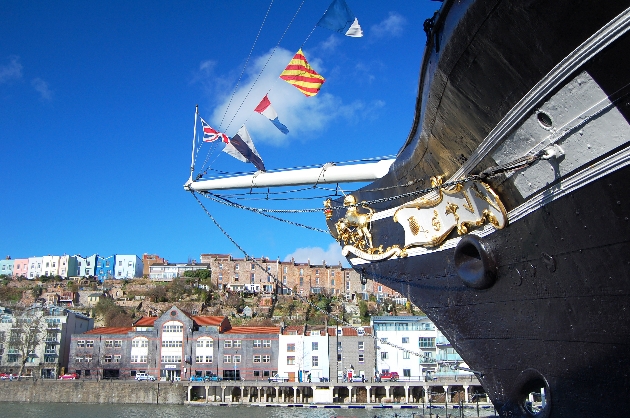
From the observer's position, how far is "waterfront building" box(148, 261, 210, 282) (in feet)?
312

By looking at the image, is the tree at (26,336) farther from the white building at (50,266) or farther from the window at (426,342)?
the white building at (50,266)

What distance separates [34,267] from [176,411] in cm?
7515

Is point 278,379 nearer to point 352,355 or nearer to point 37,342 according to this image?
point 352,355

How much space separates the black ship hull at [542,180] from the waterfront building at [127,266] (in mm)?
102710

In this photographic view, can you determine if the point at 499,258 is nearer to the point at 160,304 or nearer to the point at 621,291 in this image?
the point at 621,291

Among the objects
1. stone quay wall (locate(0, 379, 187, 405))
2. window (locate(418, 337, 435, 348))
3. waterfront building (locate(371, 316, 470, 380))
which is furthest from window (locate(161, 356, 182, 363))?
window (locate(418, 337, 435, 348))

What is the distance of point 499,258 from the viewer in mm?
5062

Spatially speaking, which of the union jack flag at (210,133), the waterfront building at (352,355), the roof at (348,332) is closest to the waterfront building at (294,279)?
the roof at (348,332)

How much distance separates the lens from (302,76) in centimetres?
795

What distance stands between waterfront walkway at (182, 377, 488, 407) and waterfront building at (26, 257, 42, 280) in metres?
69.3

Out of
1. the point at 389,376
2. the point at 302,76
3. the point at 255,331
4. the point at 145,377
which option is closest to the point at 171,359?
the point at 145,377

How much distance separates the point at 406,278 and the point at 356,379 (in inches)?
1411

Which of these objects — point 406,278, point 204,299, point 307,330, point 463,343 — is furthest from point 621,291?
point 204,299

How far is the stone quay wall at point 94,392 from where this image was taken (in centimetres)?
3909
